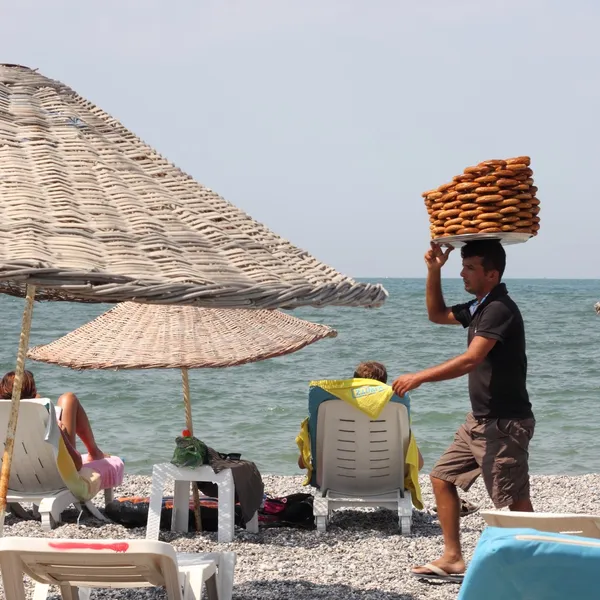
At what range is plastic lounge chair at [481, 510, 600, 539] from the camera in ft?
11.3

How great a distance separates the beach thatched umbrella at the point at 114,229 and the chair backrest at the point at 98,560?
0.86ft

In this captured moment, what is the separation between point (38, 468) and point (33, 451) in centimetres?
15

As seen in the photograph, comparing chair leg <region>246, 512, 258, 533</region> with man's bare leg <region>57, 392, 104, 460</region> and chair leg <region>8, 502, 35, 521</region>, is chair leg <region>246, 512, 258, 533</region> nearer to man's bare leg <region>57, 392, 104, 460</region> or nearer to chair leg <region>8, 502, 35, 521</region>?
man's bare leg <region>57, 392, 104, 460</region>

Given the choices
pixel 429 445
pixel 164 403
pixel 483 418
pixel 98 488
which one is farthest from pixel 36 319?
pixel 483 418

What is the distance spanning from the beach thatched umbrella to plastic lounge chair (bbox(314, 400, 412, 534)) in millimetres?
2817

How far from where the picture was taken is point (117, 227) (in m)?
3.40

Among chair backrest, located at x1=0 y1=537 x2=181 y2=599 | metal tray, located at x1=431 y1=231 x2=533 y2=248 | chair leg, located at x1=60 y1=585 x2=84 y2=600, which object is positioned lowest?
chair leg, located at x1=60 y1=585 x2=84 y2=600

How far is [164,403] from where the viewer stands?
14.0 metres

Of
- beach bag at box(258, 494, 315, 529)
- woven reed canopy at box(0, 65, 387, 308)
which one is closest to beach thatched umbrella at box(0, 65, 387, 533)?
woven reed canopy at box(0, 65, 387, 308)

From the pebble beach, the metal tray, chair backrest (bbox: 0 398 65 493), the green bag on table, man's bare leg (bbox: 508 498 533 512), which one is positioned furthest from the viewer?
the green bag on table

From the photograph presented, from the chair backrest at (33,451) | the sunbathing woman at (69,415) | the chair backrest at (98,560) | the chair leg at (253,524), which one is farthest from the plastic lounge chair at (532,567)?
the sunbathing woman at (69,415)

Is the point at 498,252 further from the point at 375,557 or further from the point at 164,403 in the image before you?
the point at 164,403

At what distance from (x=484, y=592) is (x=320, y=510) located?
3.74 m

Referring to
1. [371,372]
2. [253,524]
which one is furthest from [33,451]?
[371,372]
